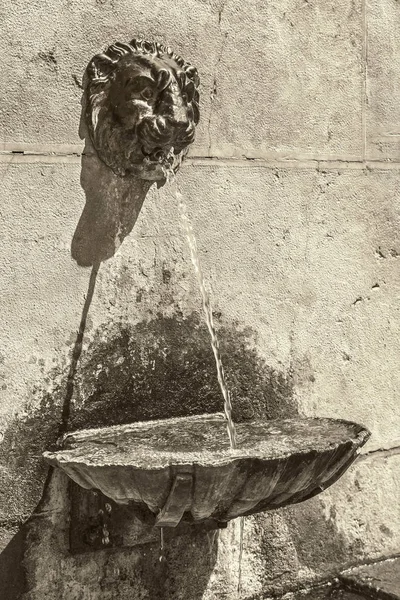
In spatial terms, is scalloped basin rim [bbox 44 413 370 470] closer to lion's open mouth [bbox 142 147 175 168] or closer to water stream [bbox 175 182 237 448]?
water stream [bbox 175 182 237 448]

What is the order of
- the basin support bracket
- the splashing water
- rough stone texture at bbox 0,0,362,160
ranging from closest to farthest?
Answer: the basin support bracket, rough stone texture at bbox 0,0,362,160, the splashing water

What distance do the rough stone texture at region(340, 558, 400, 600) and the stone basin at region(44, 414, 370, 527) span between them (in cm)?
55

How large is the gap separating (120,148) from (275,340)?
84 centimetres

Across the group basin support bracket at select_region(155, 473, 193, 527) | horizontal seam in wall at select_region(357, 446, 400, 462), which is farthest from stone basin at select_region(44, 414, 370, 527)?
horizontal seam in wall at select_region(357, 446, 400, 462)

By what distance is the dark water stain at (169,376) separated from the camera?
2.56 metres

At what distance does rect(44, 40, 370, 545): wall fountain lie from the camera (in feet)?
7.11

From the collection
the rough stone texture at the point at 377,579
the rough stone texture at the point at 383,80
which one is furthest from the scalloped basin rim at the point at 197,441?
the rough stone texture at the point at 383,80

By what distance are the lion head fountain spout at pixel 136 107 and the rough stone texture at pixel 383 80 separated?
0.81 m

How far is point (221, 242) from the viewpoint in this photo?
9.16 feet

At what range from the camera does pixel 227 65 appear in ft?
9.09

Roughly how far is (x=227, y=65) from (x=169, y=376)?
3.34ft

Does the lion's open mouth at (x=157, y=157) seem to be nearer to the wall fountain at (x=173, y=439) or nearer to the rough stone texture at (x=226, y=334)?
the wall fountain at (x=173, y=439)

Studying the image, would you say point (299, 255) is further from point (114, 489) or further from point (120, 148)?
point (114, 489)

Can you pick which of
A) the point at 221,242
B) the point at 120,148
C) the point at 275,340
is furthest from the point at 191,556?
the point at 120,148
